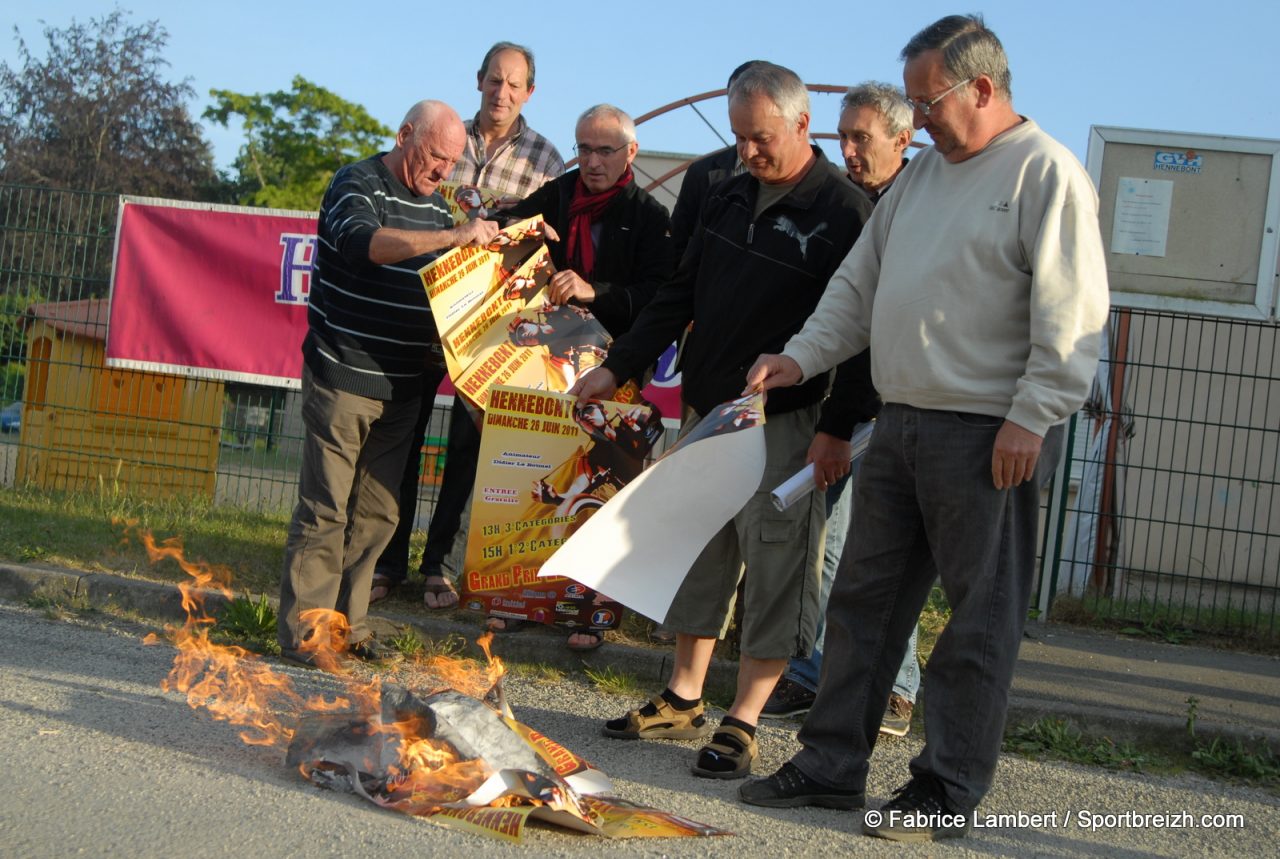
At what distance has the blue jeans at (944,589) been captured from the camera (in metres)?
3.47

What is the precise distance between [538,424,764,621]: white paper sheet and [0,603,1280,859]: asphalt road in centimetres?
62

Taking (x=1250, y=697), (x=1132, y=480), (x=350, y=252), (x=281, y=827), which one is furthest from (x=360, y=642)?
(x=1132, y=480)

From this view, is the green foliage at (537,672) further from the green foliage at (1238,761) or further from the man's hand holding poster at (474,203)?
the green foliage at (1238,761)

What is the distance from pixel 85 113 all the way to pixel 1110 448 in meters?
32.6

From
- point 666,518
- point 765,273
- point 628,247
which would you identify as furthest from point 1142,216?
point 666,518

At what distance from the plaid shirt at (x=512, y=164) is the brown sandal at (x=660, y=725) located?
9.54 ft

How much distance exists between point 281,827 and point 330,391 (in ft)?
7.49

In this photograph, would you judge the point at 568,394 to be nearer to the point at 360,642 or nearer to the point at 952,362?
the point at 360,642

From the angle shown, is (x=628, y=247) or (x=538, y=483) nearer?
(x=538, y=483)

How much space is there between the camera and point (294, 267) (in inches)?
Answer: 325

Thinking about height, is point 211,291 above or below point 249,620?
above

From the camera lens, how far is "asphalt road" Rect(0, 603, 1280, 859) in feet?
10.3

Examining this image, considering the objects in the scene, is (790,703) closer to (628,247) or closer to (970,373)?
(970,373)

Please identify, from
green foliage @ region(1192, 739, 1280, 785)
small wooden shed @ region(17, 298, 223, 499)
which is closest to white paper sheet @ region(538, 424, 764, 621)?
green foliage @ region(1192, 739, 1280, 785)
